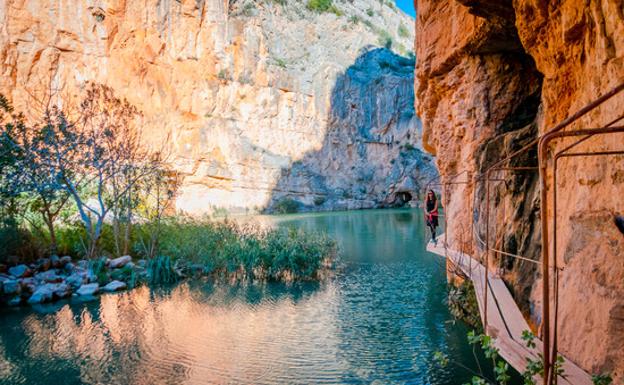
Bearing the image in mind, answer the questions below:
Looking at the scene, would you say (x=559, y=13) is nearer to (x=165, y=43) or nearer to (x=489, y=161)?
(x=489, y=161)

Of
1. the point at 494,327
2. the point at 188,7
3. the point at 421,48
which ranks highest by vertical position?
the point at 188,7

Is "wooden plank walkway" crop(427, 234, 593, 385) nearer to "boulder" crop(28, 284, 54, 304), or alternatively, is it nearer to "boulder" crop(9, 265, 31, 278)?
"boulder" crop(28, 284, 54, 304)

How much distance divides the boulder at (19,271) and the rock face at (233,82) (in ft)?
76.7

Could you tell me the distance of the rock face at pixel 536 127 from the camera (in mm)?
2547

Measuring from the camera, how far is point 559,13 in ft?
12.3

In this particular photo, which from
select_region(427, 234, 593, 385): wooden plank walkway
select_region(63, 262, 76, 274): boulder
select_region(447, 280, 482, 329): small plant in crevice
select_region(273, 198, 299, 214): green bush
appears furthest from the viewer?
select_region(273, 198, 299, 214): green bush

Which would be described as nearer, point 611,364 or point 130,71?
point 611,364

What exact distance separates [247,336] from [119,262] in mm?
7008

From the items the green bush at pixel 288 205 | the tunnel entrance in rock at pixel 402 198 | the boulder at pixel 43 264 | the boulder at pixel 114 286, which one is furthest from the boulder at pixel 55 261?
the tunnel entrance in rock at pixel 402 198

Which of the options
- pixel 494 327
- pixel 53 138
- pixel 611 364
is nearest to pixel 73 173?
pixel 53 138

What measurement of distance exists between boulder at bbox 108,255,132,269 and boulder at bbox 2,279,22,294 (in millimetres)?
2414

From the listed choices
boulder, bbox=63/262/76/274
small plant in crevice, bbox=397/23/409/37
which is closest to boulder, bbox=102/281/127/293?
boulder, bbox=63/262/76/274

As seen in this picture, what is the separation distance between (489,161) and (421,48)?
4365mm

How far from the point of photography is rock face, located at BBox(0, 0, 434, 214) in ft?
111
